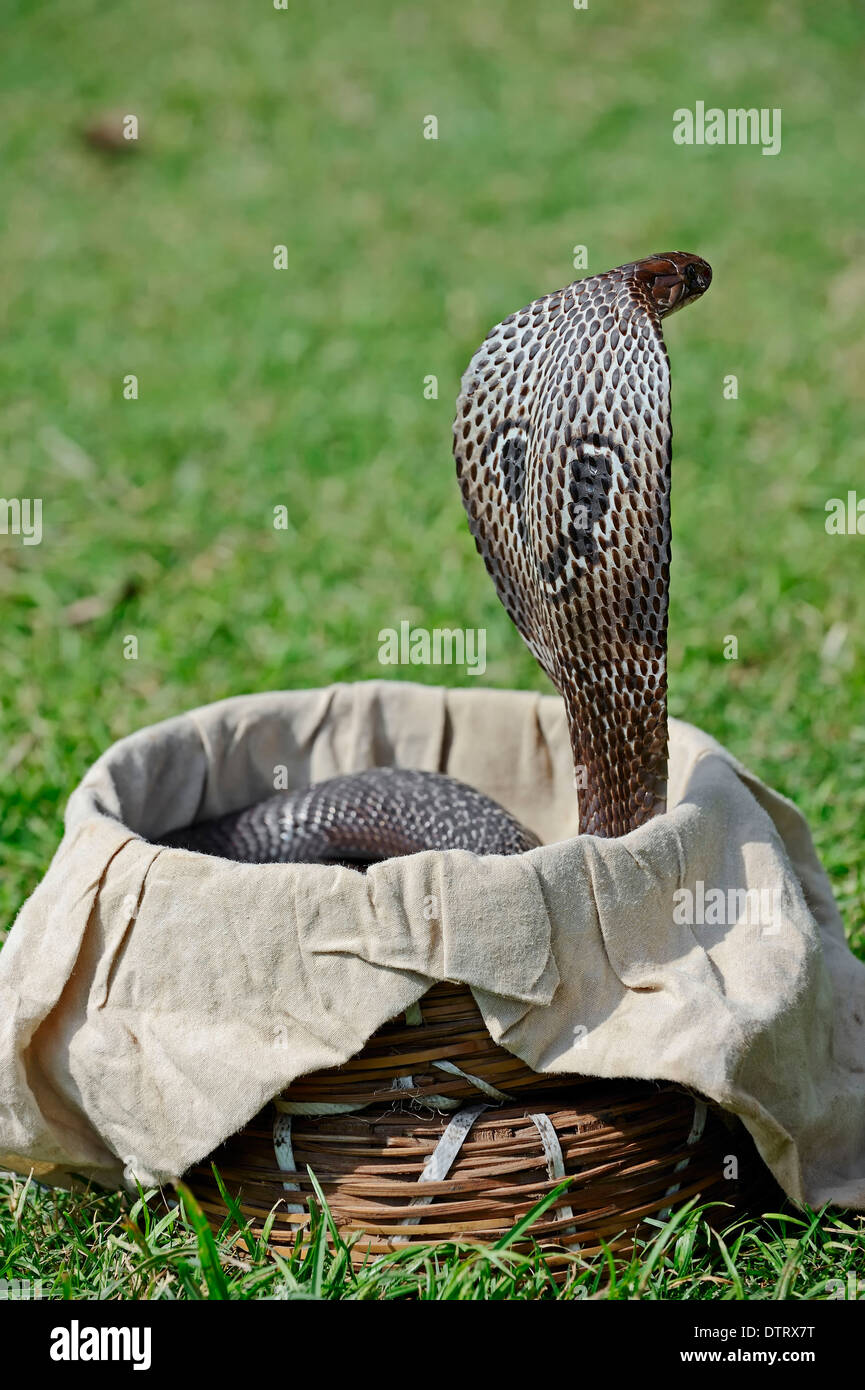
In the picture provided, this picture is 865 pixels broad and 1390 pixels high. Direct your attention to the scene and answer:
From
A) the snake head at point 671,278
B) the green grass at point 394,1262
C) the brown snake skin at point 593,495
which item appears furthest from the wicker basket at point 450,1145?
the snake head at point 671,278

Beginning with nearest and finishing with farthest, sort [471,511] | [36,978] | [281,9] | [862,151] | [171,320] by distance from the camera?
[36,978] → [471,511] → [171,320] → [862,151] → [281,9]

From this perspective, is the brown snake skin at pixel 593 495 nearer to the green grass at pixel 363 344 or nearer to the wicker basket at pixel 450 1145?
the wicker basket at pixel 450 1145

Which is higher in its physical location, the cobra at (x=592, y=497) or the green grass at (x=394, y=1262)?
the cobra at (x=592, y=497)

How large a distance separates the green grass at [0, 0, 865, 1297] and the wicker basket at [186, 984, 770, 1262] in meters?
0.12

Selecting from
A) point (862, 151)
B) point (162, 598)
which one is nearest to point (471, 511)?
point (162, 598)

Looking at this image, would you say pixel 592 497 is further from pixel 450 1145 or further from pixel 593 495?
pixel 450 1145

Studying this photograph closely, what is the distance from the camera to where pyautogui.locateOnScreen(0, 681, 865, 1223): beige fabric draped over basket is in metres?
2.01

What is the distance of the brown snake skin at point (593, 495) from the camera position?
2.10m

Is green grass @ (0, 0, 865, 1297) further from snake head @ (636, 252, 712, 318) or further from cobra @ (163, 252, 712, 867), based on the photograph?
snake head @ (636, 252, 712, 318)

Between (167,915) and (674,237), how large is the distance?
17.8 feet

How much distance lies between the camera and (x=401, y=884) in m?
2.01

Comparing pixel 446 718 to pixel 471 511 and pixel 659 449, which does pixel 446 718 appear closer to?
pixel 471 511

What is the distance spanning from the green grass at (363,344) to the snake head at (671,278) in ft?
4.34

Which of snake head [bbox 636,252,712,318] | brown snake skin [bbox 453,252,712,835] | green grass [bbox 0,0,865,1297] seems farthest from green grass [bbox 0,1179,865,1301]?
snake head [bbox 636,252,712,318]
